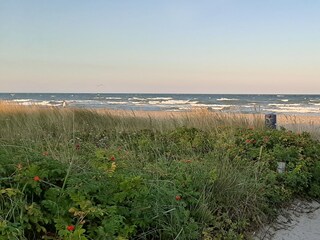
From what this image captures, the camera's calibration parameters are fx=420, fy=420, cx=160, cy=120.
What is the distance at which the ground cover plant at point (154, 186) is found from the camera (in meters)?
2.90

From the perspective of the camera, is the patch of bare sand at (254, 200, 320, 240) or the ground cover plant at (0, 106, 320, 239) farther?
the patch of bare sand at (254, 200, 320, 240)

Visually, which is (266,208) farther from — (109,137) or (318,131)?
(318,131)

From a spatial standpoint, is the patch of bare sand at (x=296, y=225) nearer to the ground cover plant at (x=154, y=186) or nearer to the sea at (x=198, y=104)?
the ground cover plant at (x=154, y=186)

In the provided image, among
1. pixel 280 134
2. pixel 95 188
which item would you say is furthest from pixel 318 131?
pixel 95 188

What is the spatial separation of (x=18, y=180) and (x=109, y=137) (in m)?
4.45

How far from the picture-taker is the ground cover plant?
2.90 metres

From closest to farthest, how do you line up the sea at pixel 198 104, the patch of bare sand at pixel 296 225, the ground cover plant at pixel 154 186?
the ground cover plant at pixel 154 186
the patch of bare sand at pixel 296 225
the sea at pixel 198 104

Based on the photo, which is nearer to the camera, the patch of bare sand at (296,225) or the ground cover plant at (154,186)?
the ground cover plant at (154,186)

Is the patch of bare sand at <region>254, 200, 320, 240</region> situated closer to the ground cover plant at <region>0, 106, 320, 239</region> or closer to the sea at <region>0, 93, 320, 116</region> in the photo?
the ground cover plant at <region>0, 106, 320, 239</region>

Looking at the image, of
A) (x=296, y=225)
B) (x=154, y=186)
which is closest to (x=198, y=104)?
(x=296, y=225)

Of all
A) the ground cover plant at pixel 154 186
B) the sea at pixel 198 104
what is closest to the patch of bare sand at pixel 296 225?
the ground cover plant at pixel 154 186

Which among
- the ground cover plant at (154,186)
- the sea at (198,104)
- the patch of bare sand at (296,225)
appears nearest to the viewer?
the ground cover plant at (154,186)

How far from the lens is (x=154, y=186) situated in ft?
12.2

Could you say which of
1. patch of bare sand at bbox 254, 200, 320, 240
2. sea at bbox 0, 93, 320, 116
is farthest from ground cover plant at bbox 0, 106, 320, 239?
sea at bbox 0, 93, 320, 116
